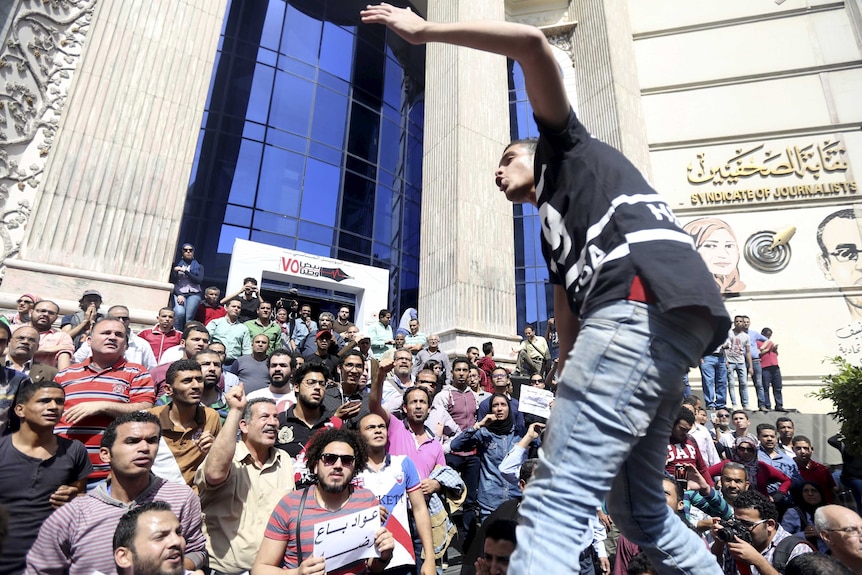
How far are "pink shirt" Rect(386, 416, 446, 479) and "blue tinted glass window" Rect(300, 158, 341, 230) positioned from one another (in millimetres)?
15755

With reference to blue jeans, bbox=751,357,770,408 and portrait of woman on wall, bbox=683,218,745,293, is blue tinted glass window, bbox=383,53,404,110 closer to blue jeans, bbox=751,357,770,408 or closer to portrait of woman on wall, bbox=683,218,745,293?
portrait of woman on wall, bbox=683,218,745,293

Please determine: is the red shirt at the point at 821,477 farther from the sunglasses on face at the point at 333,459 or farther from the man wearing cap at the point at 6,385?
the man wearing cap at the point at 6,385

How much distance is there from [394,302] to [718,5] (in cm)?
1535

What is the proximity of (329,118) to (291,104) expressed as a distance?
166 centimetres

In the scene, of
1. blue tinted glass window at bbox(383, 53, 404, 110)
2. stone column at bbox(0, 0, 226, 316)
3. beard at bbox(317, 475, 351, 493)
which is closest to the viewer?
beard at bbox(317, 475, 351, 493)

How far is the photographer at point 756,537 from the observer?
327cm

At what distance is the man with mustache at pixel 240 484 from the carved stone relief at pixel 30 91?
201 inches

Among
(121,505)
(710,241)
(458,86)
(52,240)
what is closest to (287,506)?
(121,505)

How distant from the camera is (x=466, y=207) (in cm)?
1055

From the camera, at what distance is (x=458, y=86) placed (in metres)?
11.4

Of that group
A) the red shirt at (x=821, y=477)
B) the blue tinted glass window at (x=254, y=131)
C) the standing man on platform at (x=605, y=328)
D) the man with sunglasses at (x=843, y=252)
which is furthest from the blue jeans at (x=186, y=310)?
the man with sunglasses at (x=843, y=252)

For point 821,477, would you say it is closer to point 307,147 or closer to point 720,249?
point 720,249

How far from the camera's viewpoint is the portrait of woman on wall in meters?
11.9

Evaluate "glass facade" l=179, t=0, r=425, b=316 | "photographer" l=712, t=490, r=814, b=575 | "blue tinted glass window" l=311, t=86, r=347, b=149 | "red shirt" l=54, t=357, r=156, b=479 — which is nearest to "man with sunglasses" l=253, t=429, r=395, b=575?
"red shirt" l=54, t=357, r=156, b=479
